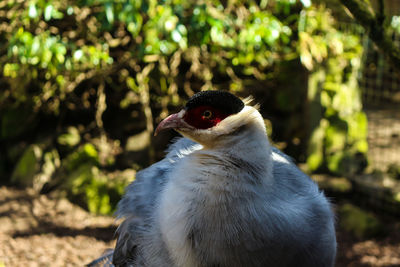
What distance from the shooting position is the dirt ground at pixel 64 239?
4.00 metres

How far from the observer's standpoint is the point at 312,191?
2.25m

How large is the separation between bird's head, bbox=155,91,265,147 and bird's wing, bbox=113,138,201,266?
1.19 ft

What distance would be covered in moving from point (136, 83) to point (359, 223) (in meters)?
3.01

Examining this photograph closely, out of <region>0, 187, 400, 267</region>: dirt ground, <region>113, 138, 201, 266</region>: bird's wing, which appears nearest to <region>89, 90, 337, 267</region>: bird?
<region>113, 138, 201, 266</region>: bird's wing

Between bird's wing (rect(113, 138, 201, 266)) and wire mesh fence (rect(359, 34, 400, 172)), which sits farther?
wire mesh fence (rect(359, 34, 400, 172))

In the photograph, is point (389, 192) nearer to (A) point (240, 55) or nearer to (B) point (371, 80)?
(B) point (371, 80)

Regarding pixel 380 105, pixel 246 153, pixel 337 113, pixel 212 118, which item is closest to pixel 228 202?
pixel 246 153

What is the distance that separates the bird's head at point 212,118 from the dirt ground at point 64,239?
101 inches

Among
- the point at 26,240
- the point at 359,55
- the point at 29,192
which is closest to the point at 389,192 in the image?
the point at 359,55

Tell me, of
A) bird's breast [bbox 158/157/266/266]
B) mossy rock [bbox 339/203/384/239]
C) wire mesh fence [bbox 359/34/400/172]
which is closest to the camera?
bird's breast [bbox 158/157/266/266]

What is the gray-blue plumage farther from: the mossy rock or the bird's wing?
the mossy rock

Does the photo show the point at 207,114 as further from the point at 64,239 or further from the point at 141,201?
the point at 64,239

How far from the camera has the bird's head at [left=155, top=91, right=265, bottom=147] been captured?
71.9 inches

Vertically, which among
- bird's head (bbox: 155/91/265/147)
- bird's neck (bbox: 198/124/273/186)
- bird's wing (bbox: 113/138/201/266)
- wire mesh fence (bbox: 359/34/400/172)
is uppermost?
bird's head (bbox: 155/91/265/147)
